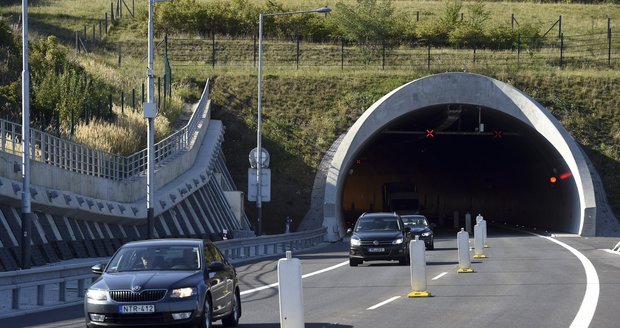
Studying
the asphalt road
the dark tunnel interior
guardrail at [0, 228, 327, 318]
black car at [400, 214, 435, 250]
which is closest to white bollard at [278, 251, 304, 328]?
the asphalt road

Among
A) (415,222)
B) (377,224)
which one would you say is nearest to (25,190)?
(377,224)

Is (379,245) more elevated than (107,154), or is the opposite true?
(107,154)

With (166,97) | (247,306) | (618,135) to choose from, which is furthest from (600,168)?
(247,306)

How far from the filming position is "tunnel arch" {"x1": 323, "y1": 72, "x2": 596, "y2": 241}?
179 feet

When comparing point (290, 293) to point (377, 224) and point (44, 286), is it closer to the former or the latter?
point (44, 286)

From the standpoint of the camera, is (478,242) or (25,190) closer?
(25,190)

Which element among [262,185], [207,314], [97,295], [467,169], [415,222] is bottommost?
[467,169]

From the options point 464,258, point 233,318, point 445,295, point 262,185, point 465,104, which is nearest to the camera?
point 233,318

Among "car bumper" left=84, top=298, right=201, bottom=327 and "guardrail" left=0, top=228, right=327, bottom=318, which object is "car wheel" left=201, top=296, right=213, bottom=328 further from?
"guardrail" left=0, top=228, right=327, bottom=318

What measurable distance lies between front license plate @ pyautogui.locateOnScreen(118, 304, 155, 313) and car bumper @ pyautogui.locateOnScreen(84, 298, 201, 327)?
0.04 meters

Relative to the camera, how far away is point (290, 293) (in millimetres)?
14555

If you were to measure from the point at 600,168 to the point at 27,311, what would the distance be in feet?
144

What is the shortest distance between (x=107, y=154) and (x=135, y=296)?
2201 centimetres

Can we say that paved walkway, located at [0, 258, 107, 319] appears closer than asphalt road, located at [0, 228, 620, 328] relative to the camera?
No
